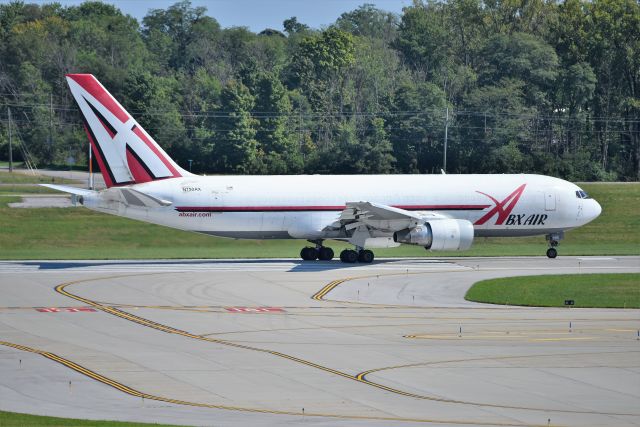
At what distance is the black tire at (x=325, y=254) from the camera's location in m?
58.5

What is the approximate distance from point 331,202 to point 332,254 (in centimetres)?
320

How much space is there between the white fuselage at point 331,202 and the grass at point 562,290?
345 inches

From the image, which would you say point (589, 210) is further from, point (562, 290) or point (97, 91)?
point (97, 91)

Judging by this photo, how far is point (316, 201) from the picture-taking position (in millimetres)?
56938

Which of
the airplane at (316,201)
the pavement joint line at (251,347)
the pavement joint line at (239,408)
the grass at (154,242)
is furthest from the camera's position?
the grass at (154,242)

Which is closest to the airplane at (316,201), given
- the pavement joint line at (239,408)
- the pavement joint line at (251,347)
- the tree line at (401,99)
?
the pavement joint line at (251,347)

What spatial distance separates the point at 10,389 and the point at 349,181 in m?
33.0

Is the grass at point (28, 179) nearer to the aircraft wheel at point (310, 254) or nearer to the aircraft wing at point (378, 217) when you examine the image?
the aircraft wheel at point (310, 254)

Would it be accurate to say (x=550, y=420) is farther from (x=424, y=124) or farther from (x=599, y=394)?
(x=424, y=124)

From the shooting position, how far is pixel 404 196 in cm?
5794

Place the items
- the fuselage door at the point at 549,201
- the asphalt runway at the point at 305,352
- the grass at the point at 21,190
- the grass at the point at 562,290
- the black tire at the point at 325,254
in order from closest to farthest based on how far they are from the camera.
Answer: the asphalt runway at the point at 305,352, the grass at the point at 562,290, the black tire at the point at 325,254, the fuselage door at the point at 549,201, the grass at the point at 21,190

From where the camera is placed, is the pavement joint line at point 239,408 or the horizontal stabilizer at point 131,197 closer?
the pavement joint line at point 239,408

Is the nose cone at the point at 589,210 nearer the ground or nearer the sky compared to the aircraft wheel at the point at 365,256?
nearer the sky

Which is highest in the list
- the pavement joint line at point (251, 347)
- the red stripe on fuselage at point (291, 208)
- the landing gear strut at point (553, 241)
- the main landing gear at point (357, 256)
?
the red stripe on fuselage at point (291, 208)
